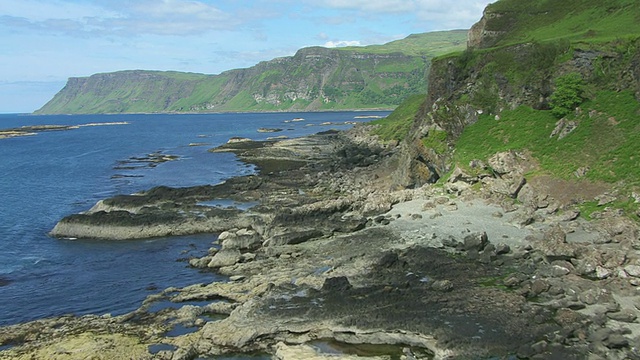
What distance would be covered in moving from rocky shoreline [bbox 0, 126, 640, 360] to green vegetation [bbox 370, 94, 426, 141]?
4857cm

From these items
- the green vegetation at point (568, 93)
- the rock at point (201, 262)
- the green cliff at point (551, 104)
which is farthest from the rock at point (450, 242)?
the green vegetation at point (568, 93)

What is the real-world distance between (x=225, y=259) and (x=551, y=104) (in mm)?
35975

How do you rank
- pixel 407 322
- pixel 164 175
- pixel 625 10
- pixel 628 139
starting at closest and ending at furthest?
pixel 407 322 → pixel 628 139 → pixel 625 10 → pixel 164 175

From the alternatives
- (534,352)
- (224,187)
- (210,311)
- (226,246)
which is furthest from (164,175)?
(534,352)

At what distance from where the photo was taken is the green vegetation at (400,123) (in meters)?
102

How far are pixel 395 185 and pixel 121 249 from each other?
111 feet

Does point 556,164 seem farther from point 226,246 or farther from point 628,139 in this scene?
point 226,246

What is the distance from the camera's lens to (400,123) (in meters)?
111

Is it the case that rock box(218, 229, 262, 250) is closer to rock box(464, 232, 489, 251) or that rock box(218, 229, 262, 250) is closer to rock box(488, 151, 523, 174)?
rock box(464, 232, 489, 251)

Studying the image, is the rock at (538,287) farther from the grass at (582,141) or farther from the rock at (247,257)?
the rock at (247,257)

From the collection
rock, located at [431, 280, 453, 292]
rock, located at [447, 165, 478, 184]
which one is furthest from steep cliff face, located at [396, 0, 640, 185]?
rock, located at [431, 280, 453, 292]

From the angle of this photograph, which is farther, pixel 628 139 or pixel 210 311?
pixel 628 139

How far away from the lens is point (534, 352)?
957 inches

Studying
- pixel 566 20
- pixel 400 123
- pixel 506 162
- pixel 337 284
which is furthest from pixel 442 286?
pixel 400 123
